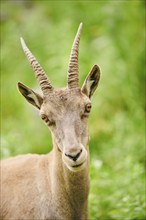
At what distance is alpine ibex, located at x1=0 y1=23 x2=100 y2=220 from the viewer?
8133mm

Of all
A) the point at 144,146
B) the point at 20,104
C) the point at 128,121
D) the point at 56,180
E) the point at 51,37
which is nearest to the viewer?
the point at 56,180

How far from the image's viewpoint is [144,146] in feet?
45.1

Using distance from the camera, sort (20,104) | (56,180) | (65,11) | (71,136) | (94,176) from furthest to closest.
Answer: (65,11) → (20,104) → (94,176) → (56,180) → (71,136)

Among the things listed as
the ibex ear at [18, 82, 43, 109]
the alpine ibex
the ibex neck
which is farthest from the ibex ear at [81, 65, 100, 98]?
the ibex neck

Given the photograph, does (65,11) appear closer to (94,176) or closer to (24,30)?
(24,30)

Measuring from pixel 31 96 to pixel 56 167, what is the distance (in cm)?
123

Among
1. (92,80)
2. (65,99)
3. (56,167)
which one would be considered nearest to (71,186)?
(56,167)

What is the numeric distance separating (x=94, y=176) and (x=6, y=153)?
2.15m

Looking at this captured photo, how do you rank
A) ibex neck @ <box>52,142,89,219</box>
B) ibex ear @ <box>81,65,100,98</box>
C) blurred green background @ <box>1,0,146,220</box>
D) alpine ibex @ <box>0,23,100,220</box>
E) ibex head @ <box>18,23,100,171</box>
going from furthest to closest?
blurred green background @ <box>1,0,146,220</box>, ibex ear @ <box>81,65,100,98</box>, ibex neck @ <box>52,142,89,219</box>, alpine ibex @ <box>0,23,100,220</box>, ibex head @ <box>18,23,100,171</box>

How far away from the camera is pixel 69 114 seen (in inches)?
321

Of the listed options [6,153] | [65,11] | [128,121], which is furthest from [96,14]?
[6,153]

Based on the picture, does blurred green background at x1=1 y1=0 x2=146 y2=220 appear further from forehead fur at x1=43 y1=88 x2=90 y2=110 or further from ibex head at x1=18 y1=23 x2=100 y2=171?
forehead fur at x1=43 y1=88 x2=90 y2=110

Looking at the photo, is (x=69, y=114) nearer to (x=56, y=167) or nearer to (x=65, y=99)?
(x=65, y=99)

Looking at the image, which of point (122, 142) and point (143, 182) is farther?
point (122, 142)
